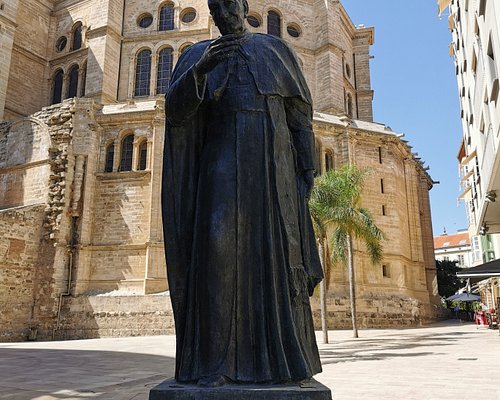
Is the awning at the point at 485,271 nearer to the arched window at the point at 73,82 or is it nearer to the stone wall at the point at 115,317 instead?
the stone wall at the point at 115,317

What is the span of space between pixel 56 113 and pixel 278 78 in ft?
75.5

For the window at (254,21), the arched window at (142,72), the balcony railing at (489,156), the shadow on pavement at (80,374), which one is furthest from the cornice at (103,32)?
the balcony railing at (489,156)

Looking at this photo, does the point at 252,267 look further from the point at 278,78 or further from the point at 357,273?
the point at 357,273

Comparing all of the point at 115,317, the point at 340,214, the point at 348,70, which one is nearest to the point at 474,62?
the point at 340,214

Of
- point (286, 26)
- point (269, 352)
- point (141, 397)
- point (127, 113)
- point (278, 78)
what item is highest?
point (286, 26)

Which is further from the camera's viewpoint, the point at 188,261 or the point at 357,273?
the point at 357,273

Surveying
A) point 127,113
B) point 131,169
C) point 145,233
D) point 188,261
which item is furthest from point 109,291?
point 188,261

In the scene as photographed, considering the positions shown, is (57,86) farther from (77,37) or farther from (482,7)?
(482,7)

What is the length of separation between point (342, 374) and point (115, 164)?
705 inches

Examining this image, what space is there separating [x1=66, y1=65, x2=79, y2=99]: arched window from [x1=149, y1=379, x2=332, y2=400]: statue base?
33.1 m

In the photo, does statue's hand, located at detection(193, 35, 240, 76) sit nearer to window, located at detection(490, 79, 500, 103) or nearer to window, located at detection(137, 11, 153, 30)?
window, located at detection(490, 79, 500, 103)

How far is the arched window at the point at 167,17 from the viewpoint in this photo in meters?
31.7

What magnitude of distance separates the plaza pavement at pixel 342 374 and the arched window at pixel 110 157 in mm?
13000

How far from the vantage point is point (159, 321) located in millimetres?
19750
